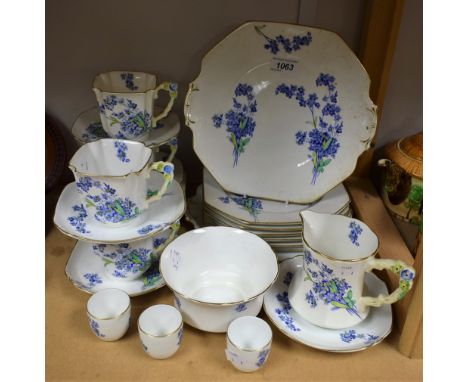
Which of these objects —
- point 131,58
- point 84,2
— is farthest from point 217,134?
point 84,2

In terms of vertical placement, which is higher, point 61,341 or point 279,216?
point 279,216

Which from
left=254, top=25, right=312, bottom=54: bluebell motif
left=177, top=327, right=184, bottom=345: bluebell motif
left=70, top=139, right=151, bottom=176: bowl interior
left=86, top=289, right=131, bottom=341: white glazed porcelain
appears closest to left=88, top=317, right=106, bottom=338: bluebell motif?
left=86, top=289, right=131, bottom=341: white glazed porcelain

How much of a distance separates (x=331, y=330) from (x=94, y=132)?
1.58 feet

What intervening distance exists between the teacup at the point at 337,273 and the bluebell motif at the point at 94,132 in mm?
355

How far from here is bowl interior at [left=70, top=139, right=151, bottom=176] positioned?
0.71 meters

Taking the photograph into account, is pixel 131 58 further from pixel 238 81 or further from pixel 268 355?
pixel 268 355

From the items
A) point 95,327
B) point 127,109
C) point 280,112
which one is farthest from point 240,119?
point 95,327

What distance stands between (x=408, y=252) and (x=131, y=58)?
577 mm

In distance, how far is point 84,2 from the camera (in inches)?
32.0

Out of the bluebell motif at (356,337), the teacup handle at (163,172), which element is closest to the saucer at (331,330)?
the bluebell motif at (356,337)

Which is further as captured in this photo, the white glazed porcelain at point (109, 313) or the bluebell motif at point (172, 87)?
the bluebell motif at point (172, 87)

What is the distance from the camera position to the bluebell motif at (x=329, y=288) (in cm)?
63

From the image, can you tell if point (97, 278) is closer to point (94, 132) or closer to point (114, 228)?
point (114, 228)

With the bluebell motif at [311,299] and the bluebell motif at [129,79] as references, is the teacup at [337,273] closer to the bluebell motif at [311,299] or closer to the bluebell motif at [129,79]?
the bluebell motif at [311,299]
